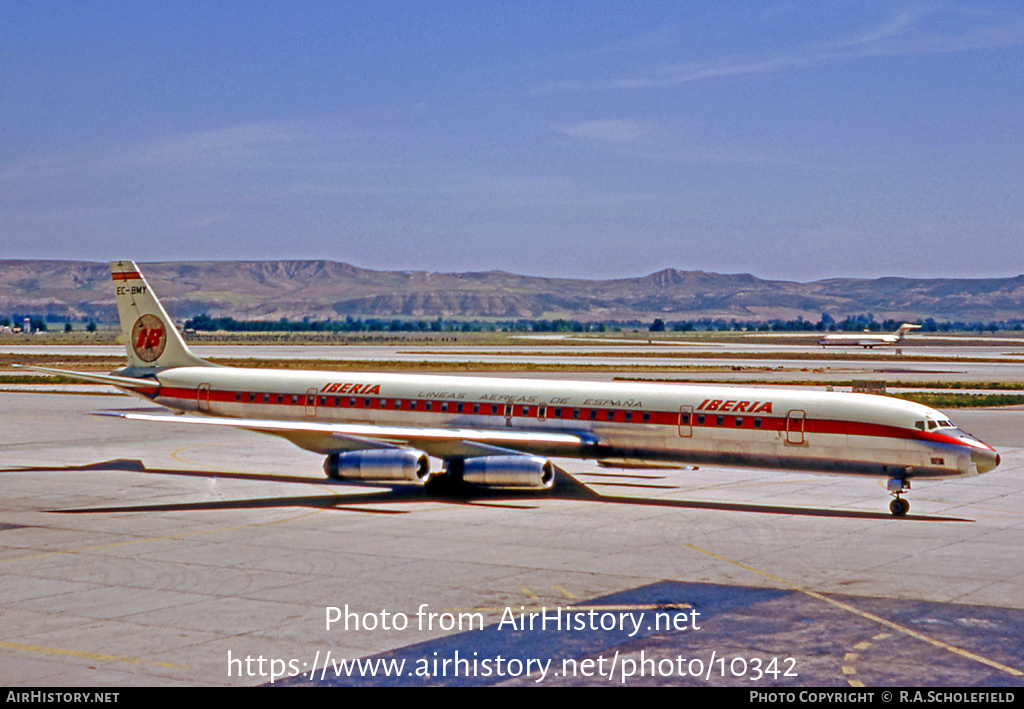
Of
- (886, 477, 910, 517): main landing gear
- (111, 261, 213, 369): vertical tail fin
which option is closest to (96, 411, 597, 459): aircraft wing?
(111, 261, 213, 369): vertical tail fin

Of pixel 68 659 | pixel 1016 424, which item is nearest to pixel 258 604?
pixel 68 659

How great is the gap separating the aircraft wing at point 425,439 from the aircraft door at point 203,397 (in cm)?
575

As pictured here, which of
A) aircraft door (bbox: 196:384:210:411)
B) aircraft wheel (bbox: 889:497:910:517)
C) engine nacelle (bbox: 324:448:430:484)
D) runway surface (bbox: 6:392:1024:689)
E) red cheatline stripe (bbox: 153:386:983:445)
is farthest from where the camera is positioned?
aircraft door (bbox: 196:384:210:411)

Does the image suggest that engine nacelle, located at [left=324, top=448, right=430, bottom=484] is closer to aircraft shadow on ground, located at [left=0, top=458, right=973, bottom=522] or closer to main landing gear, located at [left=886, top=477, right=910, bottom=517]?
aircraft shadow on ground, located at [left=0, top=458, right=973, bottom=522]

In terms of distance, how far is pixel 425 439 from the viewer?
109 ft

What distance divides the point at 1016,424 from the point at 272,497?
3963 centimetres

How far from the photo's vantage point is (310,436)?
33.9m

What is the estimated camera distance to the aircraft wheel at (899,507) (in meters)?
29.9

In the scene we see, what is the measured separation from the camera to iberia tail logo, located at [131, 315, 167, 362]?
42.5 m

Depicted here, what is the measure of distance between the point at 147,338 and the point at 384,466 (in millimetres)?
15240

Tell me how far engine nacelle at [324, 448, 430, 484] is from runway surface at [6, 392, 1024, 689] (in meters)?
0.88

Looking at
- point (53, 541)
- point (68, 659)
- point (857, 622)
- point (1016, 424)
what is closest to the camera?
point (68, 659)

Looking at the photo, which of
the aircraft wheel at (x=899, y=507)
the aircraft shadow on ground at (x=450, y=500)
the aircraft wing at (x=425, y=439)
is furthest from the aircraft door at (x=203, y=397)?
the aircraft wheel at (x=899, y=507)

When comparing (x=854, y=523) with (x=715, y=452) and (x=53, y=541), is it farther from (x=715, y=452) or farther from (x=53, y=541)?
(x=53, y=541)
